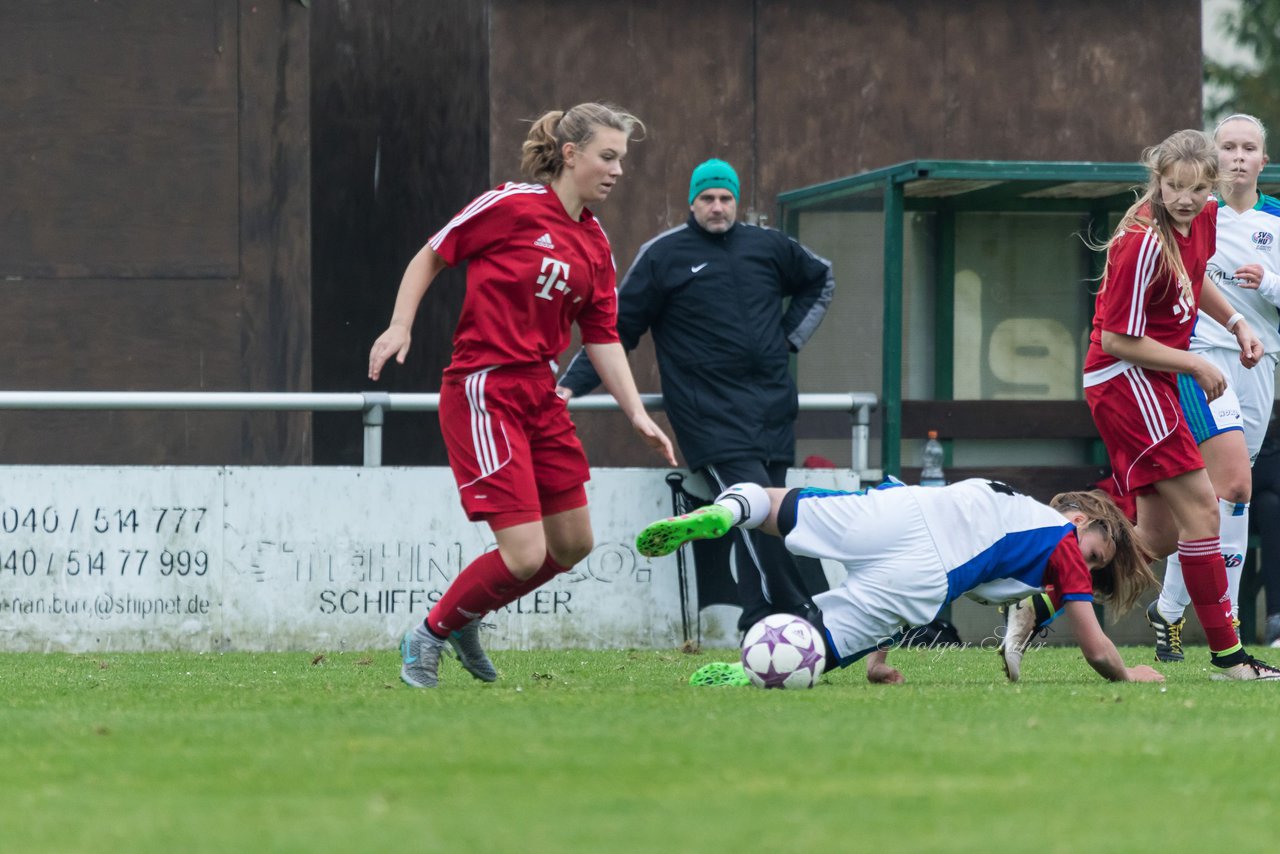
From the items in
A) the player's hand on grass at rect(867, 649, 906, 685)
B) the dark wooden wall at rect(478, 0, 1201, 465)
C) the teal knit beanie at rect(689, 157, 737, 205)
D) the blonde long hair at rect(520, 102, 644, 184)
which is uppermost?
the dark wooden wall at rect(478, 0, 1201, 465)

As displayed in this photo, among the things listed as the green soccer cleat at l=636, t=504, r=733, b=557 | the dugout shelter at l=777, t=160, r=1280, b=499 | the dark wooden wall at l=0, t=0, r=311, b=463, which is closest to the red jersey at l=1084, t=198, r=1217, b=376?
the green soccer cleat at l=636, t=504, r=733, b=557

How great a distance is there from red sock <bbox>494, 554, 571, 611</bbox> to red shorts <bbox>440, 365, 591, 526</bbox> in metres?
0.25

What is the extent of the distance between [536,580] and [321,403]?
3538 millimetres

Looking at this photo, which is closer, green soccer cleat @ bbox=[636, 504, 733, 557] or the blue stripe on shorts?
green soccer cleat @ bbox=[636, 504, 733, 557]

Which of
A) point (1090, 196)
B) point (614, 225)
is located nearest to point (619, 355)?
point (1090, 196)

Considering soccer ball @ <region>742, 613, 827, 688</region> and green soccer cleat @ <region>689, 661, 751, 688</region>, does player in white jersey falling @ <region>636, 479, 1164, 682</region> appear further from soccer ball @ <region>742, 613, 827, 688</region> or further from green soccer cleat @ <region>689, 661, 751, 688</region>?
green soccer cleat @ <region>689, 661, 751, 688</region>

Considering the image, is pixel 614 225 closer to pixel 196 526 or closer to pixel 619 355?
pixel 196 526

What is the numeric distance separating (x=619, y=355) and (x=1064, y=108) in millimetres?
8289

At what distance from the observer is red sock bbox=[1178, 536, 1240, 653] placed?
7914 mm

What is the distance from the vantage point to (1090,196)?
12.5m

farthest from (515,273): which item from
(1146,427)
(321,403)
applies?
(321,403)

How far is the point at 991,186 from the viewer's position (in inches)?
478

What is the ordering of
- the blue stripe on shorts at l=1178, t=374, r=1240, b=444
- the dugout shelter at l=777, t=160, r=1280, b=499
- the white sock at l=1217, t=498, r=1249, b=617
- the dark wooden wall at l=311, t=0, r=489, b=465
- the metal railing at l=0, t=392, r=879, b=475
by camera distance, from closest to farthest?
the blue stripe on shorts at l=1178, t=374, r=1240, b=444 → the white sock at l=1217, t=498, r=1249, b=617 → the metal railing at l=0, t=392, r=879, b=475 → the dugout shelter at l=777, t=160, r=1280, b=499 → the dark wooden wall at l=311, t=0, r=489, b=465

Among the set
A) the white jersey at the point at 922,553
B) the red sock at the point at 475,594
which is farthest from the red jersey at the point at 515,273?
the white jersey at the point at 922,553
